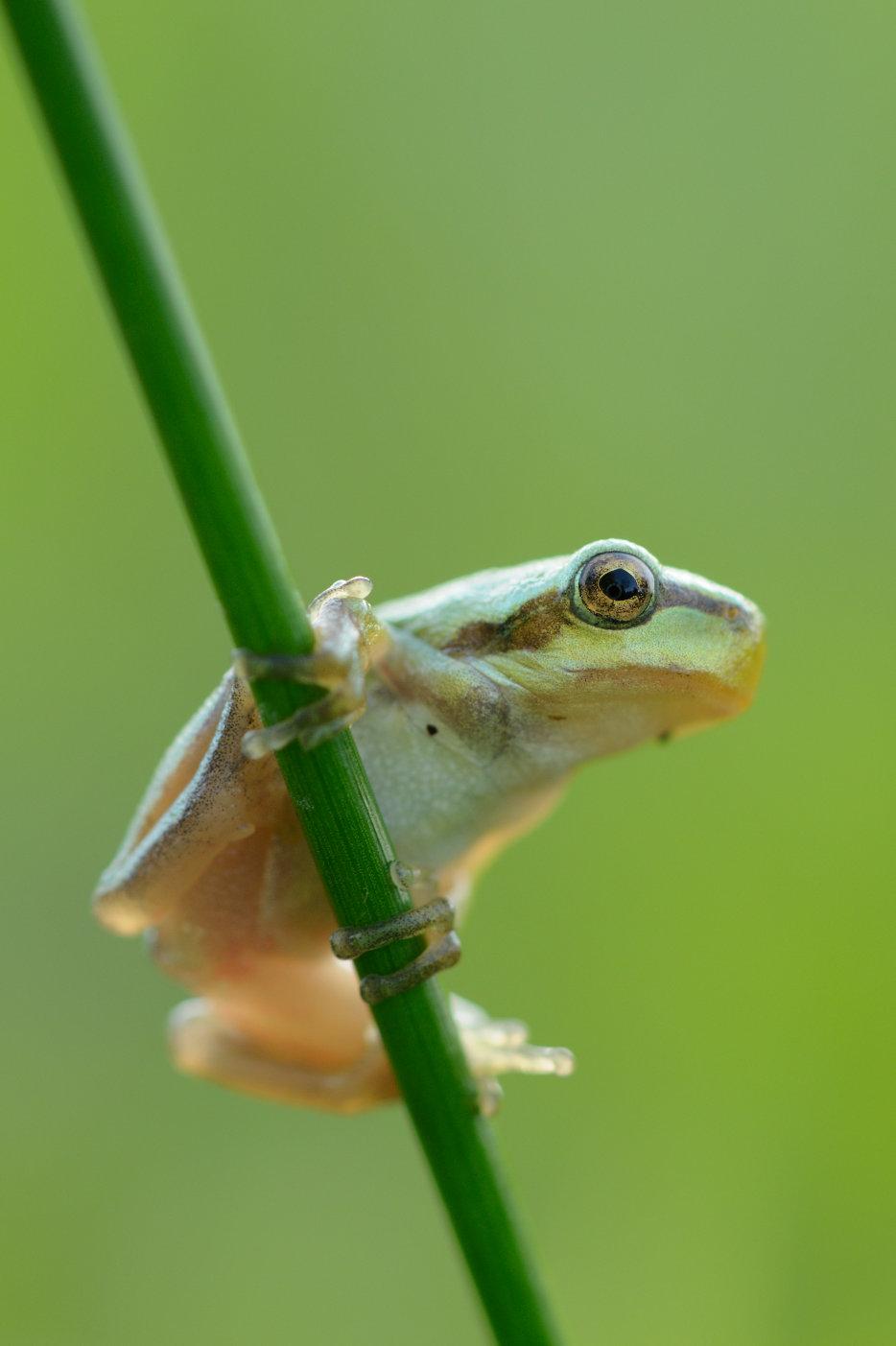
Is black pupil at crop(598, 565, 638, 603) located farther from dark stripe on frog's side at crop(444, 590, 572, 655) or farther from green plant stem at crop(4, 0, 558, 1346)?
green plant stem at crop(4, 0, 558, 1346)

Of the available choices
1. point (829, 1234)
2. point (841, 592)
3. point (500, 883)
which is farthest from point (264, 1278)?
point (841, 592)

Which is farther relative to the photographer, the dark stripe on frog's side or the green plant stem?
the dark stripe on frog's side

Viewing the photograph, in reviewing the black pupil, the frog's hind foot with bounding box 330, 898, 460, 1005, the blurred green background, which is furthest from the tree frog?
→ the blurred green background

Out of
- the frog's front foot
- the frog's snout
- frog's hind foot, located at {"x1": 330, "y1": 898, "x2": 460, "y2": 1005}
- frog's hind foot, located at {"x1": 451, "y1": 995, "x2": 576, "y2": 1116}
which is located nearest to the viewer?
the frog's front foot

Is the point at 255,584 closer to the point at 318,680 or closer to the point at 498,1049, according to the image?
the point at 318,680

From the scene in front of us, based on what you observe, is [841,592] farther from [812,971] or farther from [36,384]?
[36,384]

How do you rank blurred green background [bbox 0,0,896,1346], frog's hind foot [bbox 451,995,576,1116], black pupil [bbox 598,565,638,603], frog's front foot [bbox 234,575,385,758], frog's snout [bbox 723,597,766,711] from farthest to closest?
blurred green background [bbox 0,0,896,1346]
frog's hind foot [bbox 451,995,576,1116]
frog's snout [bbox 723,597,766,711]
black pupil [bbox 598,565,638,603]
frog's front foot [bbox 234,575,385,758]

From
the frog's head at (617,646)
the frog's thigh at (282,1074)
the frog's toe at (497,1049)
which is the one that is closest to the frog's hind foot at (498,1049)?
the frog's toe at (497,1049)

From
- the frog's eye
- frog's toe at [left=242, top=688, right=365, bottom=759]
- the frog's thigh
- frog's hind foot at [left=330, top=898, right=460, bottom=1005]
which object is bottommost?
the frog's thigh

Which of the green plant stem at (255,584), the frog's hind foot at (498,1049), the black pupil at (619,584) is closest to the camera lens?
the green plant stem at (255,584)

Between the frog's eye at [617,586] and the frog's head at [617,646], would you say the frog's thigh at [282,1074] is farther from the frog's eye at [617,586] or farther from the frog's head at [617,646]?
the frog's eye at [617,586]
